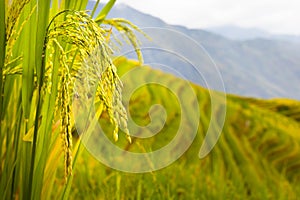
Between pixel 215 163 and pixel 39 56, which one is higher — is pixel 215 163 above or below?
below

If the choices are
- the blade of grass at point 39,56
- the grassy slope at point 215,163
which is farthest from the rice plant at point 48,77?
the grassy slope at point 215,163

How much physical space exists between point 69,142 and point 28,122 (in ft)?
1.16

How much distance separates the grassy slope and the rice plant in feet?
1.89

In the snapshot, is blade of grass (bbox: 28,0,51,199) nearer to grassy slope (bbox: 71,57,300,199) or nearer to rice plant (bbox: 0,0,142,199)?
rice plant (bbox: 0,0,142,199)

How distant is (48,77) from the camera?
760 millimetres

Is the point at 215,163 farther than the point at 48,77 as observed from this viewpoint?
Yes

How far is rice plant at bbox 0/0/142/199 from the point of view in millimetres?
588

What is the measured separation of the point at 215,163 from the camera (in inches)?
111

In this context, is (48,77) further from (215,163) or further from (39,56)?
(215,163)

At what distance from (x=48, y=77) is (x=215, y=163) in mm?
2190

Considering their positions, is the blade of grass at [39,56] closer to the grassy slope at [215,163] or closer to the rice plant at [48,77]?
the rice plant at [48,77]

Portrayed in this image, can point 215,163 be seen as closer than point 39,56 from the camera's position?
No

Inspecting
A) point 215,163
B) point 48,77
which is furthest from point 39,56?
point 215,163

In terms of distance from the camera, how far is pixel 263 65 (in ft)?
184
